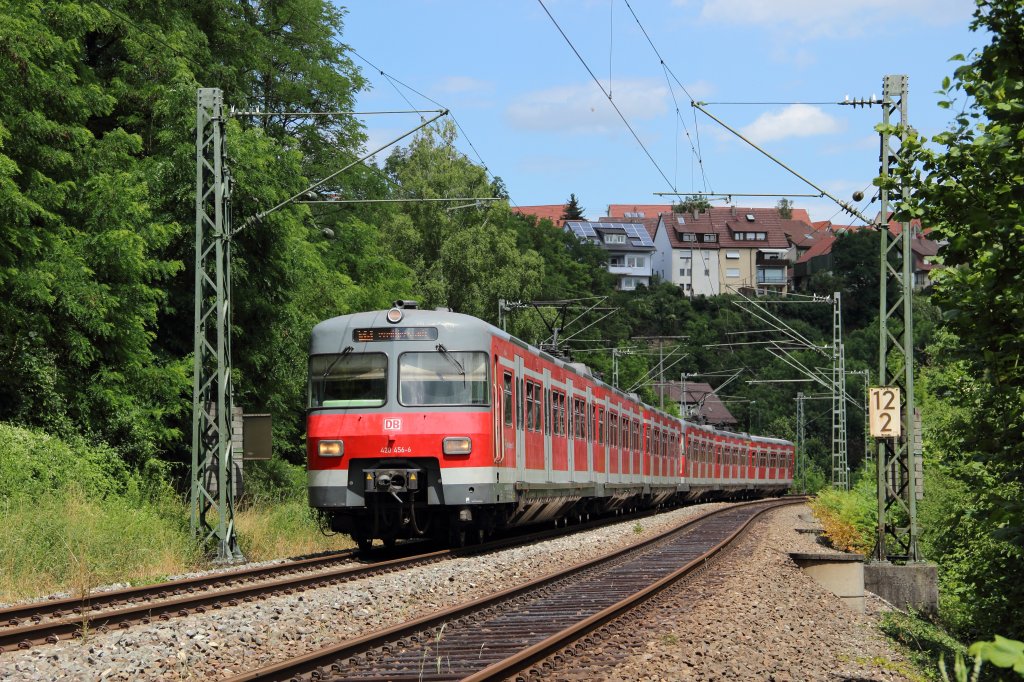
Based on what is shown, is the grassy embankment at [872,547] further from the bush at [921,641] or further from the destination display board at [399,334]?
the destination display board at [399,334]

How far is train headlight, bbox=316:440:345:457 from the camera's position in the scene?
17359 millimetres

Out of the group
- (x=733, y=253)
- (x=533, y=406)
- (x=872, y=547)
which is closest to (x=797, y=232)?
(x=733, y=253)

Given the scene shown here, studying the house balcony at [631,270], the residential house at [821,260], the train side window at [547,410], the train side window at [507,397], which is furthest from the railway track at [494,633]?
the house balcony at [631,270]

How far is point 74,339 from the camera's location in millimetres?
23906

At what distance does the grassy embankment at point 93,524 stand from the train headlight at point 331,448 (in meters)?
2.08

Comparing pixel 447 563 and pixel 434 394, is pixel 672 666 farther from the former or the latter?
pixel 434 394

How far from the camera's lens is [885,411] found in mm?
18062

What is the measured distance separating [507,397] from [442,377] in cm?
148

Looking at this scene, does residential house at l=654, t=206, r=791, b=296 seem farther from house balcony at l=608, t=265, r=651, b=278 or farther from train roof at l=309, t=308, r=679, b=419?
train roof at l=309, t=308, r=679, b=419

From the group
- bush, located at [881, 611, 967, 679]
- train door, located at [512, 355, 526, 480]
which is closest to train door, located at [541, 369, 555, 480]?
train door, located at [512, 355, 526, 480]

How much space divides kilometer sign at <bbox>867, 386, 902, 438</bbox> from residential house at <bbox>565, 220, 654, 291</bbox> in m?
134

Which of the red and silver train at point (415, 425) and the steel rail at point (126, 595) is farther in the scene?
the red and silver train at point (415, 425)

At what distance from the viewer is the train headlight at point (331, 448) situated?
1736cm

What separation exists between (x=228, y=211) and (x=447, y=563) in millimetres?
5859
